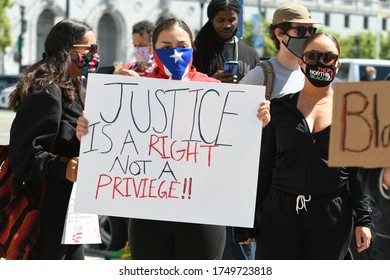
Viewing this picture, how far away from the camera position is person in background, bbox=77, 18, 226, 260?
387 centimetres

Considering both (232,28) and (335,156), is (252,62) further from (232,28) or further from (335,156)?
(335,156)

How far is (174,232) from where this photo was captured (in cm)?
388

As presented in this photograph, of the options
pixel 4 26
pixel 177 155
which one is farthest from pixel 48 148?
pixel 4 26

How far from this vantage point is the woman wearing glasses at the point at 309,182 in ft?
12.8

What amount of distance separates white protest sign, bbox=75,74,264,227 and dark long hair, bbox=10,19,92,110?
1.08 feet

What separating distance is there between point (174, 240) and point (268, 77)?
4.25 feet

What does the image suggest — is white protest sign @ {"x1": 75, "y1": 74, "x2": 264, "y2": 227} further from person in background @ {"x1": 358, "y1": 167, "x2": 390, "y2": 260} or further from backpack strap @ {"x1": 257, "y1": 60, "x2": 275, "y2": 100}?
backpack strap @ {"x1": 257, "y1": 60, "x2": 275, "y2": 100}

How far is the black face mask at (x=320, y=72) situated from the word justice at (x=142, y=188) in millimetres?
745

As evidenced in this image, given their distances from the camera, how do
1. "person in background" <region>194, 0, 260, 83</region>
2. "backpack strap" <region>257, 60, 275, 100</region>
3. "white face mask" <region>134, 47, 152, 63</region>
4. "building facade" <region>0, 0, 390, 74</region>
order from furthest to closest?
"building facade" <region>0, 0, 390, 74</region>, "white face mask" <region>134, 47, 152, 63</region>, "person in background" <region>194, 0, 260, 83</region>, "backpack strap" <region>257, 60, 275, 100</region>

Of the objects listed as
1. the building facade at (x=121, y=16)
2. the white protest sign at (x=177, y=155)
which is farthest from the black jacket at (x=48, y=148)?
the building facade at (x=121, y=16)

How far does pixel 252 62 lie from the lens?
5594 mm

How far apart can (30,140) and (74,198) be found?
35cm

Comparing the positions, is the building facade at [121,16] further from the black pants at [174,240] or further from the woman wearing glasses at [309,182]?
the black pants at [174,240]
